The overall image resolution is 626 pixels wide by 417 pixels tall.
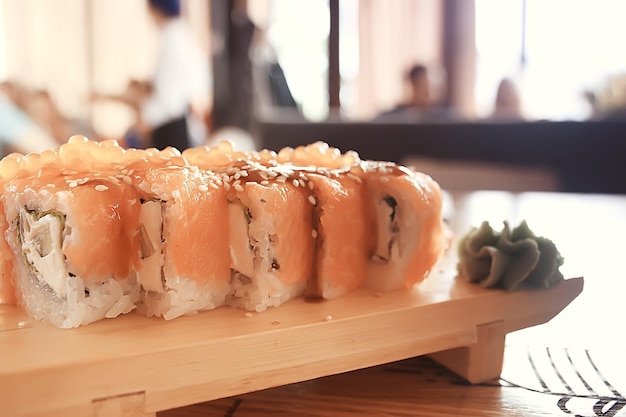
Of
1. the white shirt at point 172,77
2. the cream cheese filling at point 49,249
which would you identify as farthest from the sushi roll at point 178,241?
the white shirt at point 172,77

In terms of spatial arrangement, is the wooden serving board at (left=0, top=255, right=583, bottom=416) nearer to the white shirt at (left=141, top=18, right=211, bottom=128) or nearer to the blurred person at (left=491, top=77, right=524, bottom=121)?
the white shirt at (left=141, top=18, right=211, bottom=128)

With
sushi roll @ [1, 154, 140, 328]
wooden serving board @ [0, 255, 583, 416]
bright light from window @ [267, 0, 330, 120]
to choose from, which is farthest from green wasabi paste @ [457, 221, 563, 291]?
bright light from window @ [267, 0, 330, 120]

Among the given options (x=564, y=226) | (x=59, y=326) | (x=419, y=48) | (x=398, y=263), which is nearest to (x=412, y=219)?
(x=398, y=263)

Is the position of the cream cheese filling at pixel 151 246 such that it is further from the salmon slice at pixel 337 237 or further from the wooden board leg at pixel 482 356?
the wooden board leg at pixel 482 356

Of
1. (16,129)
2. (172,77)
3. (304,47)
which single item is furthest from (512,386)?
(304,47)

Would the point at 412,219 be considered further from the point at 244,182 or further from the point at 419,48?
the point at 419,48

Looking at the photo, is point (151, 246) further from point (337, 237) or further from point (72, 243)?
point (337, 237)
